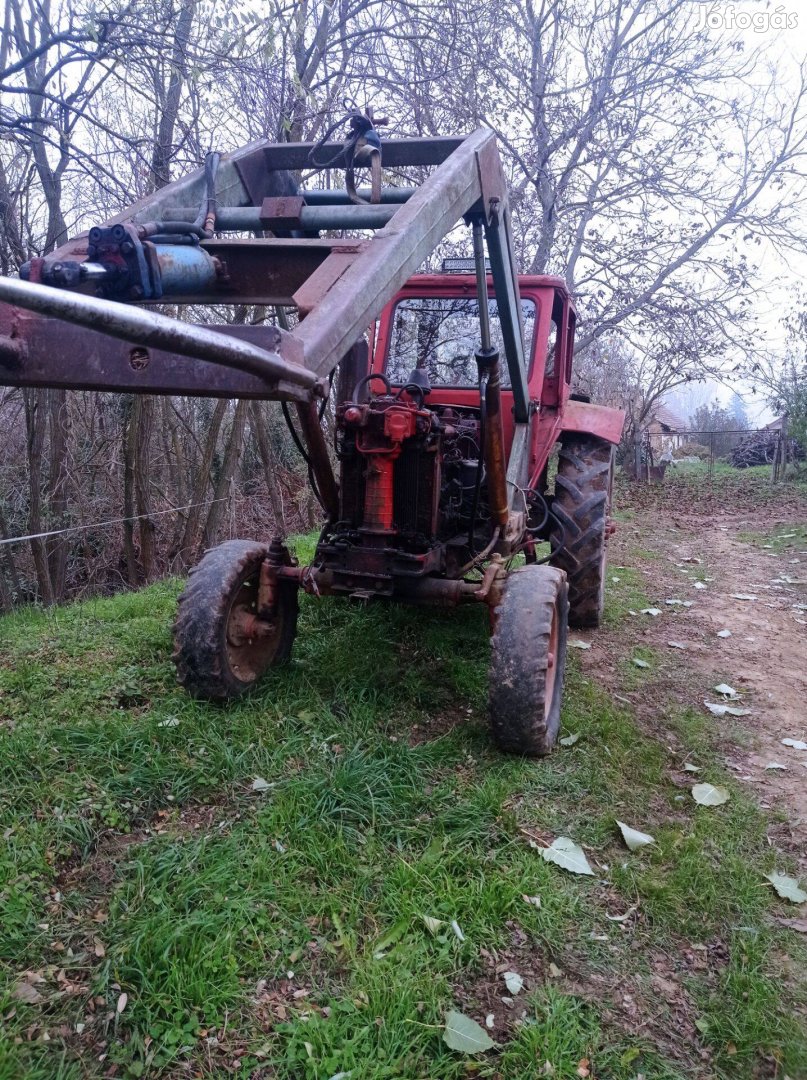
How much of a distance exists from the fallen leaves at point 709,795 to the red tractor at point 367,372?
2.12 feet

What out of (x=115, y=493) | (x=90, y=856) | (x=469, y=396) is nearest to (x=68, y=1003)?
(x=90, y=856)

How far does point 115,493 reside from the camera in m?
8.62

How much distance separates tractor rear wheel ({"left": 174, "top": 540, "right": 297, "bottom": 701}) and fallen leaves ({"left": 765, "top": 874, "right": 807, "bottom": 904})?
7.78 feet

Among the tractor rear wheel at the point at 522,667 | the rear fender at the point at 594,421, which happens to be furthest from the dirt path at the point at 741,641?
the rear fender at the point at 594,421

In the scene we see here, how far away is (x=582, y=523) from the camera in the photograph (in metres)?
5.20

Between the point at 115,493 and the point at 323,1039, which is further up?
the point at 115,493

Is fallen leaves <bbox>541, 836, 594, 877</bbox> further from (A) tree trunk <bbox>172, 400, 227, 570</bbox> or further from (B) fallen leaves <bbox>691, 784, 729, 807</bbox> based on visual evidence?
(A) tree trunk <bbox>172, 400, 227, 570</bbox>

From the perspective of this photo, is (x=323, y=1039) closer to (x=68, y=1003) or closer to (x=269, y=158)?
(x=68, y=1003)

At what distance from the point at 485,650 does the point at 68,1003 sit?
2.99 meters

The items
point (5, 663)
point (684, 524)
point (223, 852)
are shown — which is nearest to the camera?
point (223, 852)

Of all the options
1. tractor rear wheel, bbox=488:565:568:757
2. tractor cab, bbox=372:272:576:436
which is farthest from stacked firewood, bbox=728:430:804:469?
tractor rear wheel, bbox=488:565:568:757

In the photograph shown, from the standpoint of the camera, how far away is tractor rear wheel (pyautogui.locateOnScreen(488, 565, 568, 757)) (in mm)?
3197

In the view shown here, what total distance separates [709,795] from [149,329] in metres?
2.92

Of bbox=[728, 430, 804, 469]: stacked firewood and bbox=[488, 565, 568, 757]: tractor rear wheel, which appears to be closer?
bbox=[488, 565, 568, 757]: tractor rear wheel
